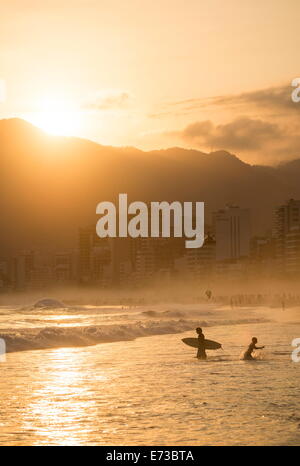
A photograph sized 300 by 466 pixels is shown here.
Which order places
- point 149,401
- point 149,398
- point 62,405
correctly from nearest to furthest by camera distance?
point 62,405
point 149,401
point 149,398

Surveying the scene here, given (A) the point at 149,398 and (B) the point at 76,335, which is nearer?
(A) the point at 149,398

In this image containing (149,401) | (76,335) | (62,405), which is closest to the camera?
(62,405)

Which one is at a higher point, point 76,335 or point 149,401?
point 149,401

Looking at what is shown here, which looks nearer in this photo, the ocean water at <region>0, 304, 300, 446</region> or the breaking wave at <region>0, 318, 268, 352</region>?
the ocean water at <region>0, 304, 300, 446</region>

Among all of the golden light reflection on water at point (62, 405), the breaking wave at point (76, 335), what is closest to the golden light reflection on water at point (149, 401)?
the golden light reflection on water at point (62, 405)

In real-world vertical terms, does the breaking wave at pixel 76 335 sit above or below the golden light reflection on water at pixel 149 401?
below

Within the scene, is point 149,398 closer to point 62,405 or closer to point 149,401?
point 149,401

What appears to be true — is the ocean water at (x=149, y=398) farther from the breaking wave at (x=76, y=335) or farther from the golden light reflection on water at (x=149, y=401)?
the breaking wave at (x=76, y=335)

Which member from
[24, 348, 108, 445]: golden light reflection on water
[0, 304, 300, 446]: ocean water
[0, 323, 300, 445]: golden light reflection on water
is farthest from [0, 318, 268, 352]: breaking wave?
[24, 348, 108, 445]: golden light reflection on water

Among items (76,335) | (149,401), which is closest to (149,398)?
(149,401)

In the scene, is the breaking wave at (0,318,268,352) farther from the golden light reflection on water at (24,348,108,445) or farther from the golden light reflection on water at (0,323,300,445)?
the golden light reflection on water at (24,348,108,445)
